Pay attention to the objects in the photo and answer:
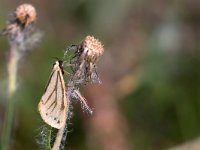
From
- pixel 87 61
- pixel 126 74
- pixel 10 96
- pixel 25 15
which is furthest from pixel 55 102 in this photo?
pixel 126 74

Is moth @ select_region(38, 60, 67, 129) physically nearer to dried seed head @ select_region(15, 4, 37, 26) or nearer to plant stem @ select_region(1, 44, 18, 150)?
plant stem @ select_region(1, 44, 18, 150)

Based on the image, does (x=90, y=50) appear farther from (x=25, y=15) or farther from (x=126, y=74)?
(x=126, y=74)

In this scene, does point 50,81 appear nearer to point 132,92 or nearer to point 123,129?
point 123,129

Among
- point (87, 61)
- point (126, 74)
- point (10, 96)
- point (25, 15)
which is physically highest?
point (126, 74)

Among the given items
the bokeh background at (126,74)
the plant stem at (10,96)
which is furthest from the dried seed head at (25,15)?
the bokeh background at (126,74)

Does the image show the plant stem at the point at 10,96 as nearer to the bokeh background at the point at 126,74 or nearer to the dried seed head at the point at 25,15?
the dried seed head at the point at 25,15

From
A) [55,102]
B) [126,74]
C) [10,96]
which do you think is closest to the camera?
[55,102]

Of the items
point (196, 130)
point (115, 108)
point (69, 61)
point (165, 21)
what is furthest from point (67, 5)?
point (69, 61)
